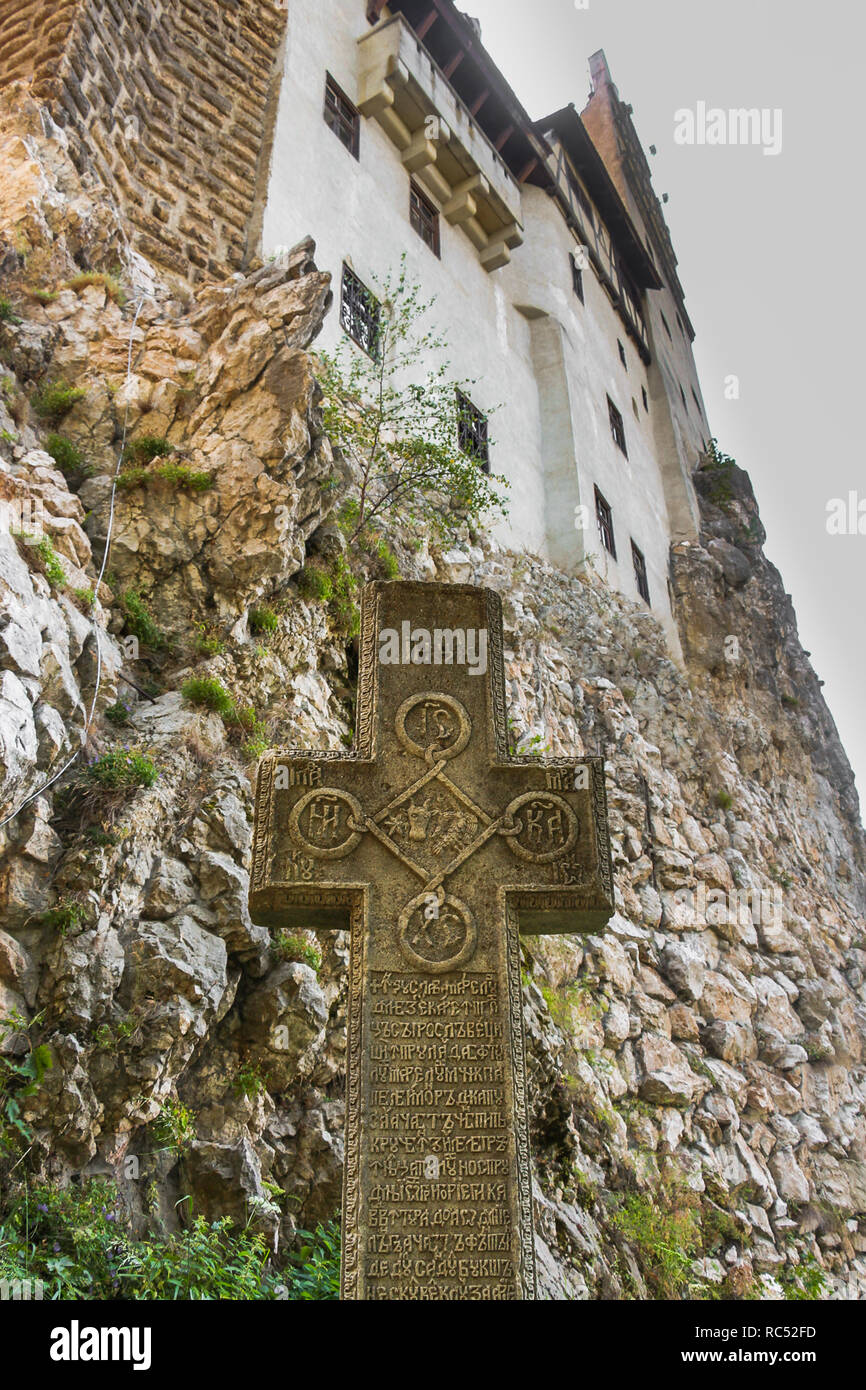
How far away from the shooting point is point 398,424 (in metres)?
13.7

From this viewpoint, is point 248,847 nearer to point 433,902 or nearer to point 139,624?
point 139,624

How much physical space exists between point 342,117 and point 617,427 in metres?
9.45

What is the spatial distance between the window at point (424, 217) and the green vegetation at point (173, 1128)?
14.8 meters

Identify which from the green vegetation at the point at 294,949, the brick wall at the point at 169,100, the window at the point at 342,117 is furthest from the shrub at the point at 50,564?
the window at the point at 342,117

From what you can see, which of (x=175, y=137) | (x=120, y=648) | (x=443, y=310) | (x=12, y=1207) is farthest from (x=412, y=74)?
(x=12, y=1207)

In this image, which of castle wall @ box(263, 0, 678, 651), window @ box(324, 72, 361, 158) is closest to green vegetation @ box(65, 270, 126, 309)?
castle wall @ box(263, 0, 678, 651)

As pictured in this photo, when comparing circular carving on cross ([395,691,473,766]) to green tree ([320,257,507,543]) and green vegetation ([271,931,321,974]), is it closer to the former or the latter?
green vegetation ([271,931,321,974])

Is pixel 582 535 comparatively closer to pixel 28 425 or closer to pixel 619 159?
pixel 28 425

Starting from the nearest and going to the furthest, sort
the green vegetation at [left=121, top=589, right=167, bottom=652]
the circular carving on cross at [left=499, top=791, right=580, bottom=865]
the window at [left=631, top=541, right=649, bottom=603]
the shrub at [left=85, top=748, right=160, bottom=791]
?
the circular carving on cross at [left=499, top=791, right=580, bottom=865], the shrub at [left=85, top=748, right=160, bottom=791], the green vegetation at [left=121, top=589, right=167, bottom=652], the window at [left=631, top=541, right=649, bottom=603]

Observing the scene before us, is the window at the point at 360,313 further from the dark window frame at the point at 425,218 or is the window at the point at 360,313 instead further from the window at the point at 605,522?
the window at the point at 605,522

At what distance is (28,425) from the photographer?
9.03 meters

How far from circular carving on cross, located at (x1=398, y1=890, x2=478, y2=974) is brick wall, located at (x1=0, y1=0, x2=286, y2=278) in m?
10.00

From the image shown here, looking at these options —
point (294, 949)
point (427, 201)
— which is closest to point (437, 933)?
point (294, 949)

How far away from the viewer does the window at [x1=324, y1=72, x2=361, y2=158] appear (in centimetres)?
1534
